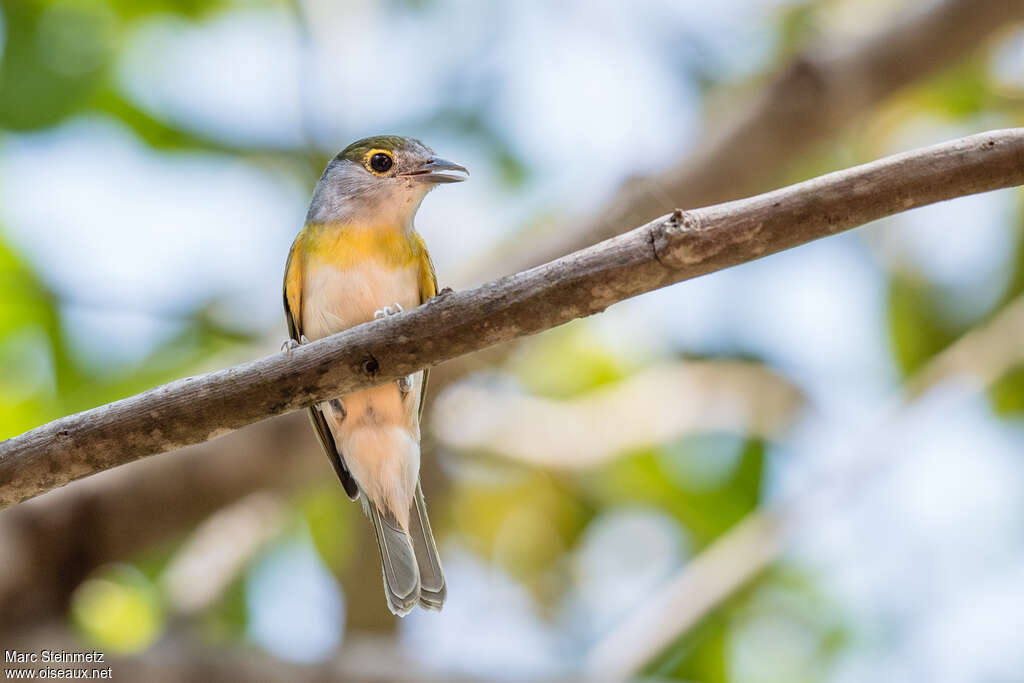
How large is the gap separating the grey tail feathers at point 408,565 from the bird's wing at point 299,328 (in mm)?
152

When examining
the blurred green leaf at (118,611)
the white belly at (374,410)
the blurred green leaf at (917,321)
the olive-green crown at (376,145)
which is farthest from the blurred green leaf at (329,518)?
the blurred green leaf at (917,321)

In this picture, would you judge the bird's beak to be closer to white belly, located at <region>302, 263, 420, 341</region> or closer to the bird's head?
the bird's head

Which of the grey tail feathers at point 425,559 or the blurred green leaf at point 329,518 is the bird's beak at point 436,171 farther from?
the blurred green leaf at point 329,518

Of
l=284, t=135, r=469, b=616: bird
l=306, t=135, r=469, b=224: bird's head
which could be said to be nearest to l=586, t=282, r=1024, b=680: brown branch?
l=284, t=135, r=469, b=616: bird

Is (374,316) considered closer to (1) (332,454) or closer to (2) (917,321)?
(1) (332,454)

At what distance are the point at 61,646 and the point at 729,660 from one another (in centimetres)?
419

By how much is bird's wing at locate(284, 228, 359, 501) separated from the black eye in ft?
1.58

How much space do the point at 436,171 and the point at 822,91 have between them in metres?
2.56

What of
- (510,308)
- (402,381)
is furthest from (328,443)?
(510,308)

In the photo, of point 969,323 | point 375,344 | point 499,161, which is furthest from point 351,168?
point 969,323

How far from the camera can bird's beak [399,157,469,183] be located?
183 inches

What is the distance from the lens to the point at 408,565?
14.1ft

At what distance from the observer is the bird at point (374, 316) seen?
170 inches

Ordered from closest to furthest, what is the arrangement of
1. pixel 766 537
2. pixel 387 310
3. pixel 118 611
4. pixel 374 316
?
1. pixel 387 310
2. pixel 374 316
3. pixel 766 537
4. pixel 118 611
